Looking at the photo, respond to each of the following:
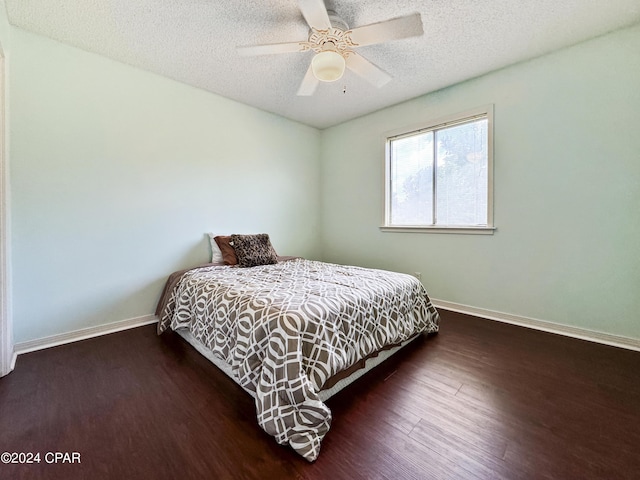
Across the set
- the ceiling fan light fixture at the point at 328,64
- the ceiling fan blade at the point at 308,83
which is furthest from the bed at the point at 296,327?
the ceiling fan blade at the point at 308,83

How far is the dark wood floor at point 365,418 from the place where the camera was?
1123 millimetres

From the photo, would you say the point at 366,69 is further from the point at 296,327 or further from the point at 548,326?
Answer: the point at 548,326

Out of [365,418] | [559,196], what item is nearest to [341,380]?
[365,418]

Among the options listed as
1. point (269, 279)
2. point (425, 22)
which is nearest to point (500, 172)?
point (425, 22)

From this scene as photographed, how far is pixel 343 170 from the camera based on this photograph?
13.7 feet

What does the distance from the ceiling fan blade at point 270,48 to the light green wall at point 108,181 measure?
54.8 inches

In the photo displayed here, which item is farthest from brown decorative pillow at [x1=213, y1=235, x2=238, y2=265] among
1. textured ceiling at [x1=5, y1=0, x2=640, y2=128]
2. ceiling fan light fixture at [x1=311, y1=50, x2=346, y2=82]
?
ceiling fan light fixture at [x1=311, y1=50, x2=346, y2=82]

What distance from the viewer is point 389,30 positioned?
A: 1.71 metres

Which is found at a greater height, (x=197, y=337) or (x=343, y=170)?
(x=343, y=170)

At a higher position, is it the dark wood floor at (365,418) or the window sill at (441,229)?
the window sill at (441,229)

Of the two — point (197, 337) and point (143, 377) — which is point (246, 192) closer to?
point (197, 337)

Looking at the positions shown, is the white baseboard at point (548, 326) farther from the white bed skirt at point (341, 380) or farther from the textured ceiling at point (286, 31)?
the textured ceiling at point (286, 31)

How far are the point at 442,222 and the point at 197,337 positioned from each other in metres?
2.87

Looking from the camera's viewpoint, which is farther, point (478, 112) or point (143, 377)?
point (478, 112)
